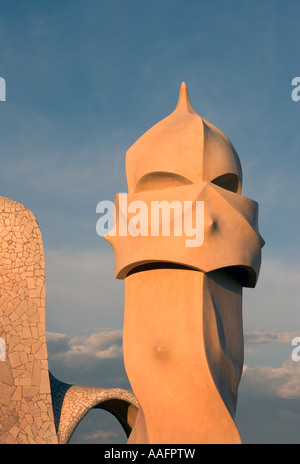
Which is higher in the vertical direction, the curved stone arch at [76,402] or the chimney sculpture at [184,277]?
the chimney sculpture at [184,277]

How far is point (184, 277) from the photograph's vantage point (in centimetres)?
1068

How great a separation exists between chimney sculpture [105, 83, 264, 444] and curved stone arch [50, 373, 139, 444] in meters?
4.18

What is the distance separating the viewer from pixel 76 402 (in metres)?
16.0

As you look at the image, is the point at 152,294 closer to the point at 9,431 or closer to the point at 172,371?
the point at 172,371

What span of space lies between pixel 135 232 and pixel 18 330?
5.51 meters

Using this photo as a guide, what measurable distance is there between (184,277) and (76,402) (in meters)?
6.95

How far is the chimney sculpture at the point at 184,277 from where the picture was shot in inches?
407

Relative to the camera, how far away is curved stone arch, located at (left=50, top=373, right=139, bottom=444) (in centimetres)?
1522

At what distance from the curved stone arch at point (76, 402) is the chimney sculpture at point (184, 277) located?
418 centimetres

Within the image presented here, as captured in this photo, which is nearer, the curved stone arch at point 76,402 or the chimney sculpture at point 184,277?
the chimney sculpture at point 184,277

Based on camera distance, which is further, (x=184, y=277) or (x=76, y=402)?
(x=76, y=402)

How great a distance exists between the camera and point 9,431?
14.0 m

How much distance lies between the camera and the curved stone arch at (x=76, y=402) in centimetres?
1522

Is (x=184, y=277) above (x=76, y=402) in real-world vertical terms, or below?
above
